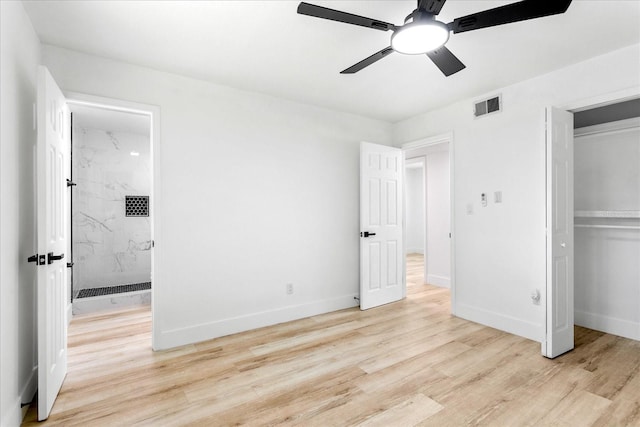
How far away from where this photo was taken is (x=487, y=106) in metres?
3.52

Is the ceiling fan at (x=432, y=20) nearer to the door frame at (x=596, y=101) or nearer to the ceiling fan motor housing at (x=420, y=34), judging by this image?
the ceiling fan motor housing at (x=420, y=34)

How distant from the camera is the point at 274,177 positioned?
143 inches

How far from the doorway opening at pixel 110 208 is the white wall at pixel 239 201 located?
6.05ft

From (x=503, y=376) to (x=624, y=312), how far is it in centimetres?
188

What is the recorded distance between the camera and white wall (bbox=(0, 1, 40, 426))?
1739 millimetres

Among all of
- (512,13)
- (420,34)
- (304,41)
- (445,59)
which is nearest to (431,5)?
(420,34)

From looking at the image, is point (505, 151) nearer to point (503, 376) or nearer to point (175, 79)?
point (503, 376)

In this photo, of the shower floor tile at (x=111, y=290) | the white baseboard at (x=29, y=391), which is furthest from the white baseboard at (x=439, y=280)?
the white baseboard at (x=29, y=391)

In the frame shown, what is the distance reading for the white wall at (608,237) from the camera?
321 cm

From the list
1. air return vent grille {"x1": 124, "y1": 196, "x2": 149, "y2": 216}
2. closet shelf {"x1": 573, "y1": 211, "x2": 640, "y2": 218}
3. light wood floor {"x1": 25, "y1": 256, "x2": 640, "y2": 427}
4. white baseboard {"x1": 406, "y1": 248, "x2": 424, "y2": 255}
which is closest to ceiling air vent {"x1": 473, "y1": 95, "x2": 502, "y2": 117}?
closet shelf {"x1": 573, "y1": 211, "x2": 640, "y2": 218}

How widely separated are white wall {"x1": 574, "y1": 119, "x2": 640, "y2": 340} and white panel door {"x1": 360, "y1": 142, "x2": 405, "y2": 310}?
6.68ft

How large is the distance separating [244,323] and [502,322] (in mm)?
2773

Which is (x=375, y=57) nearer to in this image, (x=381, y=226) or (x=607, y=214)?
(x=381, y=226)

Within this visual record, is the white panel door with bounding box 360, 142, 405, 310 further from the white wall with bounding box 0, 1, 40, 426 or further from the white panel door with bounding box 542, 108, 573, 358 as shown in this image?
the white wall with bounding box 0, 1, 40, 426
